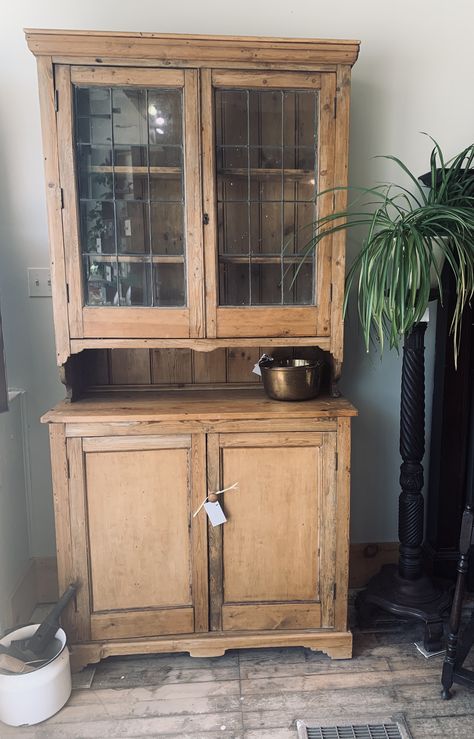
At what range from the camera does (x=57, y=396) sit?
2037 millimetres

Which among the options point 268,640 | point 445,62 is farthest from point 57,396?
point 445,62

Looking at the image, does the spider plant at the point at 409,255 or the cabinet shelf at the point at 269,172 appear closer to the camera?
the spider plant at the point at 409,255

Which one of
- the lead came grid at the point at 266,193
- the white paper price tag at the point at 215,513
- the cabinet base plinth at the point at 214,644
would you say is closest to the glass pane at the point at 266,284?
the lead came grid at the point at 266,193

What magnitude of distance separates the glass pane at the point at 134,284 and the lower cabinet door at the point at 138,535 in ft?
1.44

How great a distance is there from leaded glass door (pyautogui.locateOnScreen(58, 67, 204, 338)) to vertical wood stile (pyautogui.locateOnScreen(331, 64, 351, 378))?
17.1 inches

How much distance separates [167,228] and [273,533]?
3.44 feet

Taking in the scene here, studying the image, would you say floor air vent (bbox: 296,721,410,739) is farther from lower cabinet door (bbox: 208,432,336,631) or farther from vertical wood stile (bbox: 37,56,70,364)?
vertical wood stile (bbox: 37,56,70,364)

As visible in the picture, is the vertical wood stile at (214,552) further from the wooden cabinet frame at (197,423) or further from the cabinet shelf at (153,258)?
the cabinet shelf at (153,258)

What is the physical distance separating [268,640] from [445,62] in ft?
7.07

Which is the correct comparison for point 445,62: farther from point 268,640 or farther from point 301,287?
point 268,640

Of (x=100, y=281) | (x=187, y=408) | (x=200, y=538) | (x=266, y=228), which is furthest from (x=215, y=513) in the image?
(x=266, y=228)

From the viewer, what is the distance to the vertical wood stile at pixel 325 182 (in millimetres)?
1622

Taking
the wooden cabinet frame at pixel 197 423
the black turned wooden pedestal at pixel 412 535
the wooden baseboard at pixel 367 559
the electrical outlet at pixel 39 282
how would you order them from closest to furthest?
the wooden cabinet frame at pixel 197 423 < the black turned wooden pedestal at pixel 412 535 < the electrical outlet at pixel 39 282 < the wooden baseboard at pixel 367 559

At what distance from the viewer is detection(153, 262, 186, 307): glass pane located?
168 cm
